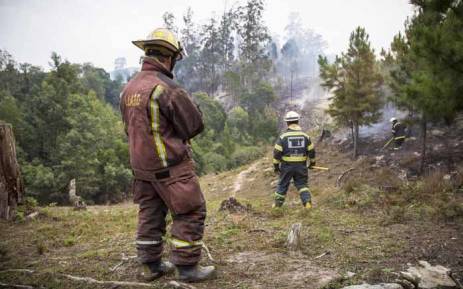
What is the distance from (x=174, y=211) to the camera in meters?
3.50

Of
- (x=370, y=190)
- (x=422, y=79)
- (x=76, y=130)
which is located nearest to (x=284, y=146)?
(x=370, y=190)

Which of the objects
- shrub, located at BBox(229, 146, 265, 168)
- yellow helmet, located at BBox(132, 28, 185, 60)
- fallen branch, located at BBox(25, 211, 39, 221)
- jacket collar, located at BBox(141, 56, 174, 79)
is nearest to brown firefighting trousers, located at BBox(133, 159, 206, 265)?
jacket collar, located at BBox(141, 56, 174, 79)

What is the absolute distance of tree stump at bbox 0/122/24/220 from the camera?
693cm

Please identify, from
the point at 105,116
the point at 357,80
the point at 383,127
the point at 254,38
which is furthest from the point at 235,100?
the point at 357,80

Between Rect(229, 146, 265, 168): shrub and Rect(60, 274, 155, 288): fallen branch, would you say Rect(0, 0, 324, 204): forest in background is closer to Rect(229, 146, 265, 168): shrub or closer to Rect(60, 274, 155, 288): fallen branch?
Rect(229, 146, 265, 168): shrub

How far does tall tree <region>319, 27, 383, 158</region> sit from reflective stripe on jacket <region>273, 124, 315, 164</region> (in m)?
10.3

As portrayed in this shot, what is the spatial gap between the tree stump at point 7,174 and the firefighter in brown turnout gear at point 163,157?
448cm

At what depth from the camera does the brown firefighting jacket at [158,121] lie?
346cm

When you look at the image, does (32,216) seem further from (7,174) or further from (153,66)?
(153,66)

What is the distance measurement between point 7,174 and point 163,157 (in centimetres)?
510

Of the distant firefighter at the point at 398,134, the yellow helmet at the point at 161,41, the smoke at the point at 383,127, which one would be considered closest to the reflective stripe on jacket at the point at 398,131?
the distant firefighter at the point at 398,134

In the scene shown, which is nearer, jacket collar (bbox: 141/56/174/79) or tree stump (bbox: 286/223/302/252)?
jacket collar (bbox: 141/56/174/79)

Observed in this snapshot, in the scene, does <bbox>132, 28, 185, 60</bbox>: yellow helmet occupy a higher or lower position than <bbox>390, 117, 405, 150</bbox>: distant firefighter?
higher

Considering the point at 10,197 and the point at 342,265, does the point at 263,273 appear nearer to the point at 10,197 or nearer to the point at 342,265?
the point at 342,265
